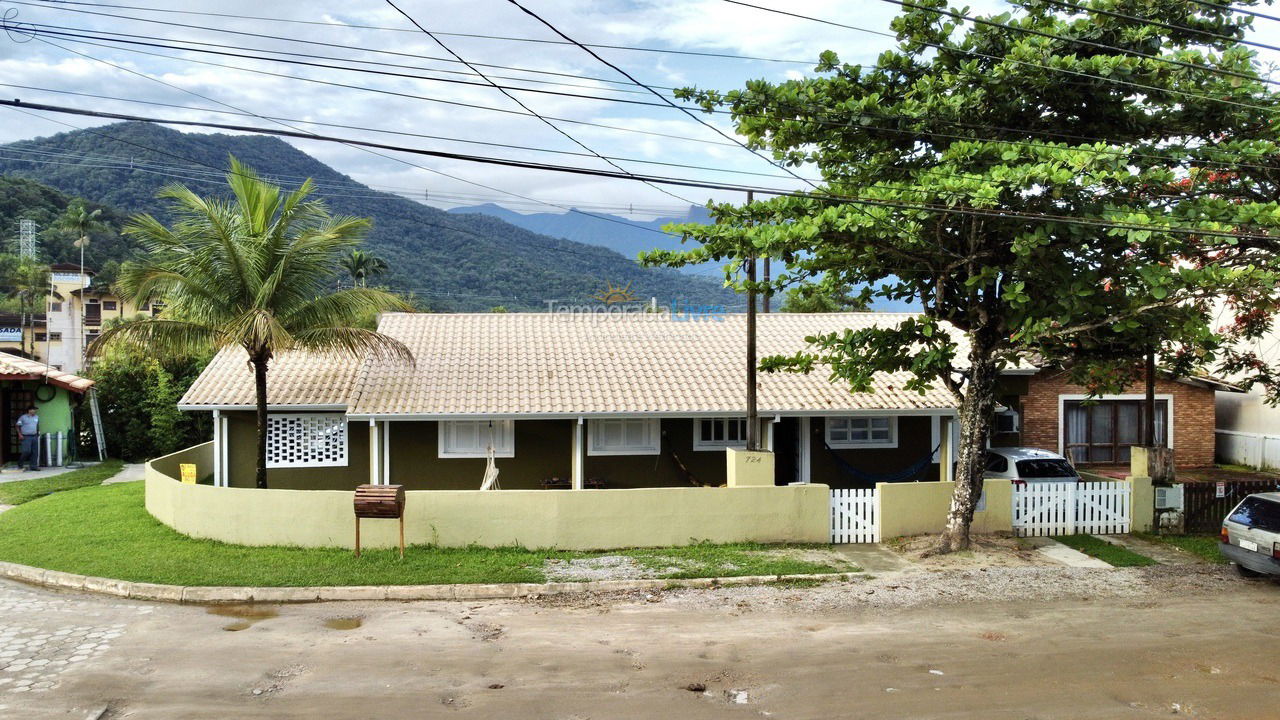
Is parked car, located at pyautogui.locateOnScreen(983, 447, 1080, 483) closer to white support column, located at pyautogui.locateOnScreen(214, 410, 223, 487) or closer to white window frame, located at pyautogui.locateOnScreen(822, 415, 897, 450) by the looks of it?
white window frame, located at pyautogui.locateOnScreen(822, 415, 897, 450)

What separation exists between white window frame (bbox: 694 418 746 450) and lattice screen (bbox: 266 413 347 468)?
708 centimetres

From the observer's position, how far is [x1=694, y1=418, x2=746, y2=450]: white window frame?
18609 mm

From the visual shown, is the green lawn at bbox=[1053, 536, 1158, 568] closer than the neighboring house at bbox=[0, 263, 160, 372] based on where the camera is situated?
Yes

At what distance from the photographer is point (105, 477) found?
22.0 m

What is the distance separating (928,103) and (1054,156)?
187cm

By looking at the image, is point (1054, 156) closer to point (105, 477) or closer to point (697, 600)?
point (697, 600)

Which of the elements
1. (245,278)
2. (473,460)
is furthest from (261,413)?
(473,460)

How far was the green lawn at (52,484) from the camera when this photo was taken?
61.5ft

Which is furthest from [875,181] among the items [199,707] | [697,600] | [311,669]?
[199,707]

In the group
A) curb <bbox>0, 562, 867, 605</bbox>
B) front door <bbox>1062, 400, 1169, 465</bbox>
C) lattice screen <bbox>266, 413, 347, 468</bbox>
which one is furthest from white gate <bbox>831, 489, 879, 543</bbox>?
front door <bbox>1062, 400, 1169, 465</bbox>

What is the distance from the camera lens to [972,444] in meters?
13.4

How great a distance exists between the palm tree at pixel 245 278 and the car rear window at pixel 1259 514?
1386 cm

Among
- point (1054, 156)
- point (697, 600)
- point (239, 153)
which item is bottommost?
point (697, 600)

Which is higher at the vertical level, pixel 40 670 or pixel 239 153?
pixel 239 153
